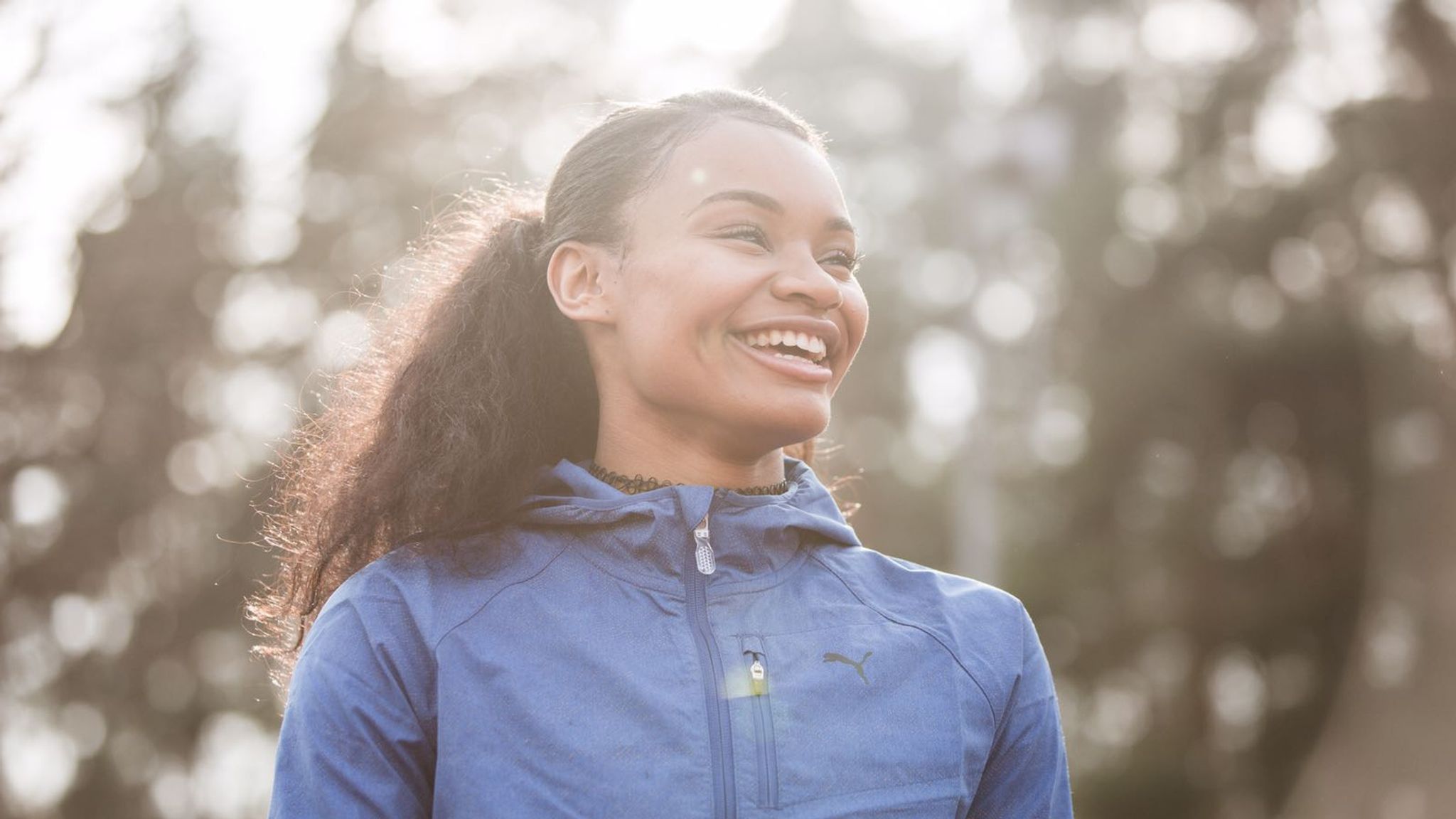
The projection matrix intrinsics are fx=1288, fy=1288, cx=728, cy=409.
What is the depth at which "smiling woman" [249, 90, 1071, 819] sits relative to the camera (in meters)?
2.23

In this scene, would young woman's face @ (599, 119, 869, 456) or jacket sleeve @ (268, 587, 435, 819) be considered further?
young woman's face @ (599, 119, 869, 456)

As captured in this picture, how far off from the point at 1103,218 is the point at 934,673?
51.8ft

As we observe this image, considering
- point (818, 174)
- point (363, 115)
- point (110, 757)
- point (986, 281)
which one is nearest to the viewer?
point (818, 174)

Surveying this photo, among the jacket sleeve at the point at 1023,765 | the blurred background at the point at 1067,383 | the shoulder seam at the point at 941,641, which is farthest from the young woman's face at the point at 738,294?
the blurred background at the point at 1067,383

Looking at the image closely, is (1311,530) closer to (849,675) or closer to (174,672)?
(174,672)

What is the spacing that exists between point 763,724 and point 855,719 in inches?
7.7

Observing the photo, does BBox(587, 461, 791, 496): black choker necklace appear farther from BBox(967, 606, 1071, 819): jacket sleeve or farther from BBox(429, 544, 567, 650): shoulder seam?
BBox(967, 606, 1071, 819): jacket sleeve

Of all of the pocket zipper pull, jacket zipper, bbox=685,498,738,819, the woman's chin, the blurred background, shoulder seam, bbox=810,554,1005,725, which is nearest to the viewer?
jacket zipper, bbox=685,498,738,819

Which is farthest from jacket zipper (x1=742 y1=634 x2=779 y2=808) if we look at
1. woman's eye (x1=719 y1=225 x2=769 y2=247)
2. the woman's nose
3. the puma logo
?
woman's eye (x1=719 y1=225 x2=769 y2=247)

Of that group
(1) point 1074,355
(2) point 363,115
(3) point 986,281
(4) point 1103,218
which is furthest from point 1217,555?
(2) point 363,115

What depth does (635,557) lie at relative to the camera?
246cm

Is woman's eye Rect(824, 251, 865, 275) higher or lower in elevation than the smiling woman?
higher

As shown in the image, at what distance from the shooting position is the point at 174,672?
47.1 ft

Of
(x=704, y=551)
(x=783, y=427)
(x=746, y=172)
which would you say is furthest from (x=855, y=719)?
(x=746, y=172)
